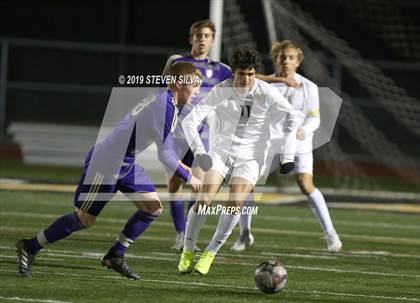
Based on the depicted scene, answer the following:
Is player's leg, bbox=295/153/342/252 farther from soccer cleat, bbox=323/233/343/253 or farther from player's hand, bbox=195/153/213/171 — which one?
player's hand, bbox=195/153/213/171

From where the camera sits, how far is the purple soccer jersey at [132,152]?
827 centimetres

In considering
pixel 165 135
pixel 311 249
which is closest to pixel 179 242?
pixel 311 249

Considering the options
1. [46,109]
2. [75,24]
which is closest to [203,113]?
[46,109]

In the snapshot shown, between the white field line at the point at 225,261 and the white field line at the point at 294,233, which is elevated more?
the white field line at the point at 225,261

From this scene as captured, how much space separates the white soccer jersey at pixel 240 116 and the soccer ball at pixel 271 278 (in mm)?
1376

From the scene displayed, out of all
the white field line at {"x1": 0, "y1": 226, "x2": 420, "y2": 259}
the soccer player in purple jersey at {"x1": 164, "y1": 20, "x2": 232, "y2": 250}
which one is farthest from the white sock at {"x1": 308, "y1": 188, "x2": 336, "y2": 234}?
the soccer player in purple jersey at {"x1": 164, "y1": 20, "x2": 232, "y2": 250}

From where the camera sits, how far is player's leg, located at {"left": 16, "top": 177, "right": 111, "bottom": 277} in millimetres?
8289

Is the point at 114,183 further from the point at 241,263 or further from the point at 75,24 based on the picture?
the point at 75,24

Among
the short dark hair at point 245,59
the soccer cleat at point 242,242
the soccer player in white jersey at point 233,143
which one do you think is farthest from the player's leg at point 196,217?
the soccer cleat at point 242,242

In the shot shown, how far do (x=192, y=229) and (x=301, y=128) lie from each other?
2453mm

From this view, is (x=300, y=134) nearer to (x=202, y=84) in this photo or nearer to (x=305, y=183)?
(x=305, y=183)

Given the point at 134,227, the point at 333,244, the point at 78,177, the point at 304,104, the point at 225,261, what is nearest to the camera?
the point at 134,227

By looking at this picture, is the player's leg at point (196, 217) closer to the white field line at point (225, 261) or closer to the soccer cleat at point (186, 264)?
the soccer cleat at point (186, 264)

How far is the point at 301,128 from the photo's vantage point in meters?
11.3
